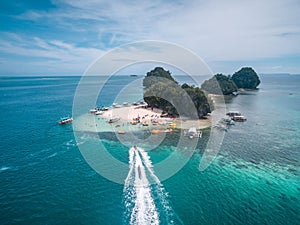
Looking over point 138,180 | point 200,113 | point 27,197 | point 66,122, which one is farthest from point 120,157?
point 200,113

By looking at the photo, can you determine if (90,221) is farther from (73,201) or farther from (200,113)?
(200,113)

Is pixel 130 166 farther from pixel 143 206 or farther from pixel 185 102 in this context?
pixel 185 102

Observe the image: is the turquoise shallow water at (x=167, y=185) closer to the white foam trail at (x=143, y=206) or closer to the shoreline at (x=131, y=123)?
the white foam trail at (x=143, y=206)

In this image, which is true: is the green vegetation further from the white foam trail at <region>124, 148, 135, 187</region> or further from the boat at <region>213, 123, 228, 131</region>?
the white foam trail at <region>124, 148, 135, 187</region>

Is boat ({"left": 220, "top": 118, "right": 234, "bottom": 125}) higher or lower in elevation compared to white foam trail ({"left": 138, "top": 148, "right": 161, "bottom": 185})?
higher

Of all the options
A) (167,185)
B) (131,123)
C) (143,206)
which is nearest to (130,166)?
(167,185)

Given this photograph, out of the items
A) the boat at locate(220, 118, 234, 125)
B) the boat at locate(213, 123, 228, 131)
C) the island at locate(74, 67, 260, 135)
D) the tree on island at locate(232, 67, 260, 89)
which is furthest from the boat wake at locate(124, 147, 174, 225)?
the tree on island at locate(232, 67, 260, 89)
